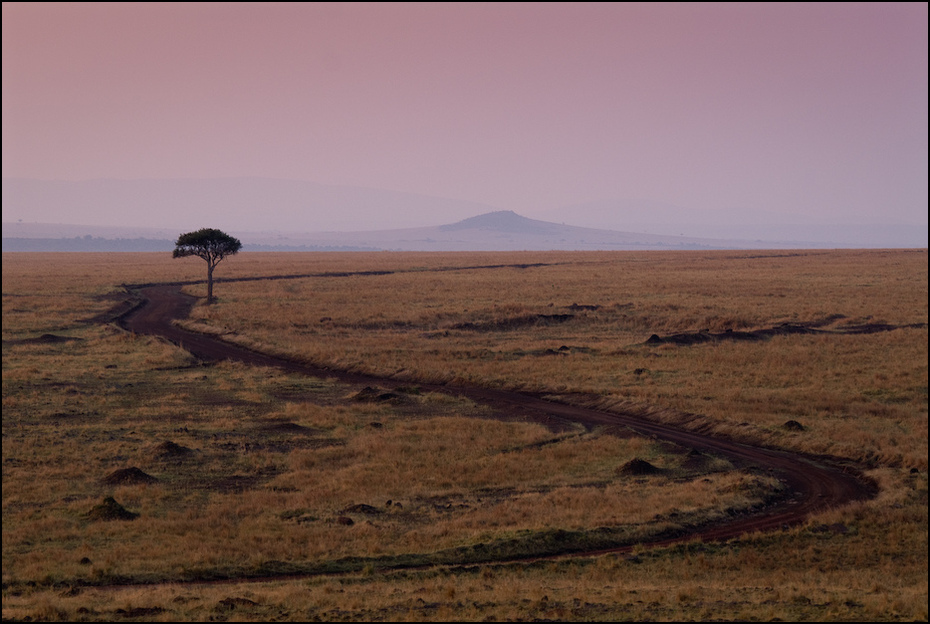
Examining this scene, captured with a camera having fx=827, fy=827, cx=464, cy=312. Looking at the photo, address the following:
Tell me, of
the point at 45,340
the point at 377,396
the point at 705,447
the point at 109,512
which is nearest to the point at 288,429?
the point at 377,396

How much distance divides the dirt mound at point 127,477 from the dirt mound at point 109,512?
2.80 metres

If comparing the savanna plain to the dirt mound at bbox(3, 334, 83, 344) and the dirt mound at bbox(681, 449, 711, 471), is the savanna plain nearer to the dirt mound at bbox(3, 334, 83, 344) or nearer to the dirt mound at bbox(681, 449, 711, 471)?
the dirt mound at bbox(681, 449, 711, 471)

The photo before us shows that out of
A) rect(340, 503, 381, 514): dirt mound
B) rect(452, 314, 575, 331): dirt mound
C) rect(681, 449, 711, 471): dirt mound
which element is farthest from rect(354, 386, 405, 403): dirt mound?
rect(452, 314, 575, 331): dirt mound

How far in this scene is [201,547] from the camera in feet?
66.7

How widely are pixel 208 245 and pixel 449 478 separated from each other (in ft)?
218

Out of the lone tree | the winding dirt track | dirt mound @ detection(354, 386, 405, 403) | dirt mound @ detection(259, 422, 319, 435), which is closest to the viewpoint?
the winding dirt track

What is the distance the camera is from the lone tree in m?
84.1

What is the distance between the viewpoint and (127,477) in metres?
26.1

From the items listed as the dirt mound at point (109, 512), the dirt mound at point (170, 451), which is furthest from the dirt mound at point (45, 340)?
the dirt mound at point (109, 512)

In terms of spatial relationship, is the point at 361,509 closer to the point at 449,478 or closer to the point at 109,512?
the point at 449,478

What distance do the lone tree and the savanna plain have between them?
25.0 metres

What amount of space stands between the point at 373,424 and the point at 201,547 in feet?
45.5

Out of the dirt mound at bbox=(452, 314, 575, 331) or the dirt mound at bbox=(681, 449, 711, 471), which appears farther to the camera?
the dirt mound at bbox=(452, 314, 575, 331)

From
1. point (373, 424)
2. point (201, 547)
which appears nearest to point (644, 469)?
point (373, 424)
